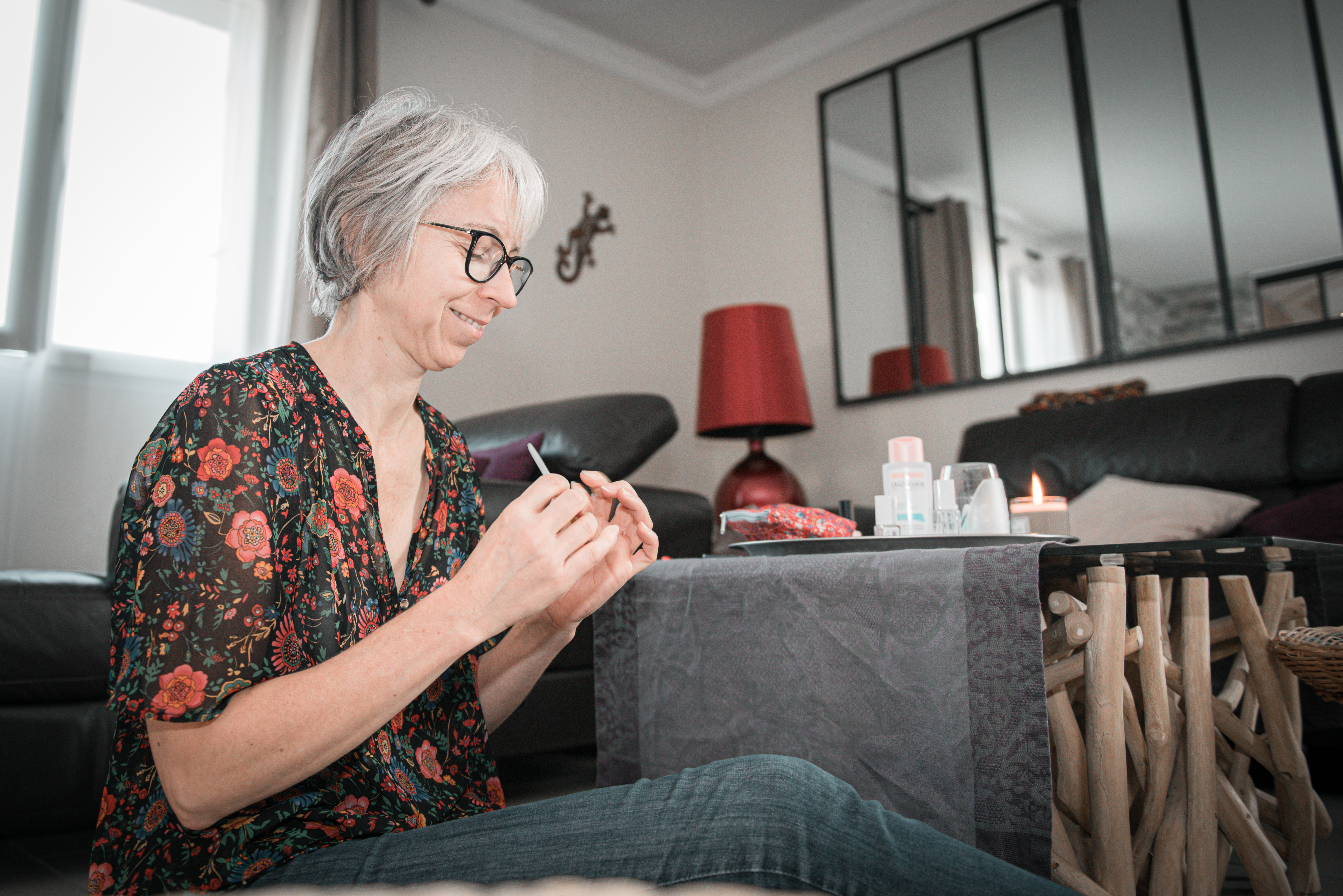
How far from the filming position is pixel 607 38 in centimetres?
385

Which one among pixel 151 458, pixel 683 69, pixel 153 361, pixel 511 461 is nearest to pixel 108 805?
pixel 151 458

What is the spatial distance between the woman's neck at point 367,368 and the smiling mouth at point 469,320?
7 cm

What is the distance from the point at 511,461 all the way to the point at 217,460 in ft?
4.71

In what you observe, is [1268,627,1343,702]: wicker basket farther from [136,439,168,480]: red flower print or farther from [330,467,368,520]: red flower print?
[136,439,168,480]: red flower print

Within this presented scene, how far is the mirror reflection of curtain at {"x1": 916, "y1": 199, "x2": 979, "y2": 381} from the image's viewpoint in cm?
327

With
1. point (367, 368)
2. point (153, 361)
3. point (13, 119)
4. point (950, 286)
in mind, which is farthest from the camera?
point (950, 286)

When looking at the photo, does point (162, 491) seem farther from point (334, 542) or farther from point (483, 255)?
point (483, 255)

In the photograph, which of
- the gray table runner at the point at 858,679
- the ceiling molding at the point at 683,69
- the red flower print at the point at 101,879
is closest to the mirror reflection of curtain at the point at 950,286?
the ceiling molding at the point at 683,69

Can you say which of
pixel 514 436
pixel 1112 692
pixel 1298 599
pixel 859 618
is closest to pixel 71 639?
pixel 514 436

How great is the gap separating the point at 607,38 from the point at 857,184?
4.08ft

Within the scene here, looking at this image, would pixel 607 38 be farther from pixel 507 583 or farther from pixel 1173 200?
pixel 507 583

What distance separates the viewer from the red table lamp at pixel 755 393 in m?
3.20

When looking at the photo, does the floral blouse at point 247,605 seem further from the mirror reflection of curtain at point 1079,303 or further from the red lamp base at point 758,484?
the mirror reflection of curtain at point 1079,303

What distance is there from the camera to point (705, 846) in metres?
0.60
